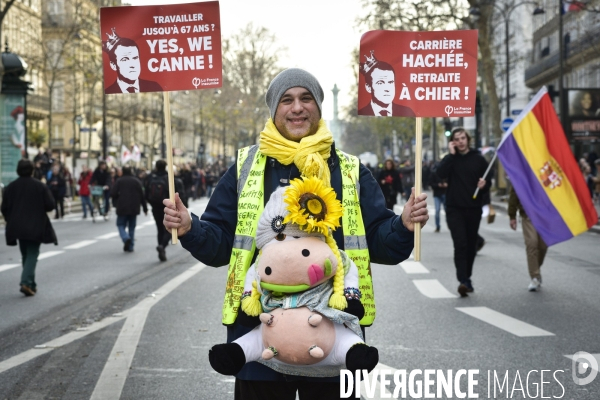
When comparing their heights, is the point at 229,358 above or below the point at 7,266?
above

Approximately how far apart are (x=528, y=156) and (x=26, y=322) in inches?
230

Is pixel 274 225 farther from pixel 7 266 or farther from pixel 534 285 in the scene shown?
pixel 7 266

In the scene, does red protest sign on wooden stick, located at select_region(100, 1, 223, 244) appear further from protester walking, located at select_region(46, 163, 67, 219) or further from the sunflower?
protester walking, located at select_region(46, 163, 67, 219)

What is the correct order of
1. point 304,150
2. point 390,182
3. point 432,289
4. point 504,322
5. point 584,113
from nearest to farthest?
point 304,150 → point 504,322 → point 432,289 → point 390,182 → point 584,113

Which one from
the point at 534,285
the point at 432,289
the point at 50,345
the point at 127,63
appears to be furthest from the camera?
the point at 432,289

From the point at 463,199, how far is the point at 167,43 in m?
6.55

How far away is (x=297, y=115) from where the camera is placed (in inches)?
146

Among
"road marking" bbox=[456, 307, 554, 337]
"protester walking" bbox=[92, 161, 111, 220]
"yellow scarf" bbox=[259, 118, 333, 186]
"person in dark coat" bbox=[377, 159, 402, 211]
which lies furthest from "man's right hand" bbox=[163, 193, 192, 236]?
"protester walking" bbox=[92, 161, 111, 220]

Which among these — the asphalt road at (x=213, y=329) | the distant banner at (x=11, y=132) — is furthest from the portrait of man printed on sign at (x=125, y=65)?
the distant banner at (x=11, y=132)

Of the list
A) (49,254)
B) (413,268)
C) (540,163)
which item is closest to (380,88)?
(540,163)

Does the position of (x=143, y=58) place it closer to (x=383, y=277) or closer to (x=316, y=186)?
(x=316, y=186)

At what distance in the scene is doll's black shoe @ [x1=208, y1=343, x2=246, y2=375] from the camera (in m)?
3.45

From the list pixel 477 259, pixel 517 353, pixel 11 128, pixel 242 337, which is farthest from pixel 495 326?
pixel 11 128

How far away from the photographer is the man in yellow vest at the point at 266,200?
11.8 feet
